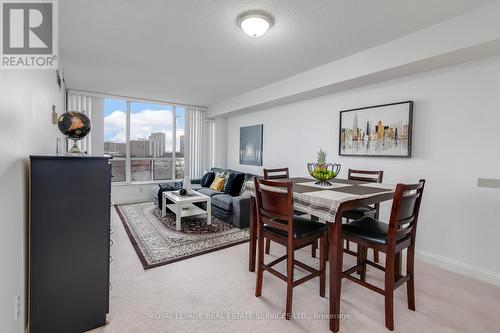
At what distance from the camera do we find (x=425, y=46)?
234 centimetres

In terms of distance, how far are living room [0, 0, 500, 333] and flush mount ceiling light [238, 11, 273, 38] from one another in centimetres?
2

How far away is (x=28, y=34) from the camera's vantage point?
187 cm

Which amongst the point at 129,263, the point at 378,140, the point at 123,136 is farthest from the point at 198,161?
the point at 378,140

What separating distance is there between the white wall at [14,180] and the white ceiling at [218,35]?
1023 millimetres

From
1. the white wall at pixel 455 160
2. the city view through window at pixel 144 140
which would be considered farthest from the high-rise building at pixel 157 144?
the white wall at pixel 455 160

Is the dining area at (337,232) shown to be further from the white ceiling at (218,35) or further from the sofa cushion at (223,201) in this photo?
the sofa cushion at (223,201)

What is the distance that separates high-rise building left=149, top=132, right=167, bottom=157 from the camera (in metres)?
5.96

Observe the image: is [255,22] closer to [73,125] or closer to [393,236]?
[73,125]

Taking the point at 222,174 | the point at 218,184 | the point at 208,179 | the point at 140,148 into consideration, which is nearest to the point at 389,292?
the point at 218,184

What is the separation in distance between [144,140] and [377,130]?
511 centimetres

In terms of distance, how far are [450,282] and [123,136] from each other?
20.4 ft

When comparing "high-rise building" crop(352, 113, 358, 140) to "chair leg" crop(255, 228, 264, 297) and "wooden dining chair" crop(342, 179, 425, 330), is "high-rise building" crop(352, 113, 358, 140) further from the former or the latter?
"chair leg" crop(255, 228, 264, 297)

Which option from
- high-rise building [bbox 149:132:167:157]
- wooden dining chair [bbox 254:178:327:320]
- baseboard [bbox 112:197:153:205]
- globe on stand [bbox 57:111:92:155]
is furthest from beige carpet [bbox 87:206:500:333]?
high-rise building [bbox 149:132:167:157]

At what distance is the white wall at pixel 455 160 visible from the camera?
2.30 meters
